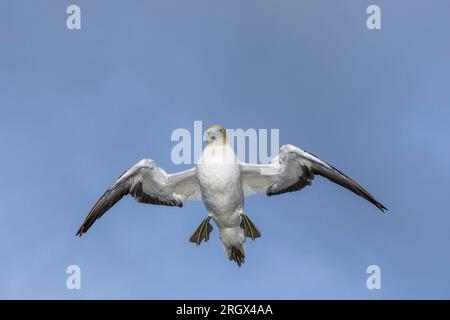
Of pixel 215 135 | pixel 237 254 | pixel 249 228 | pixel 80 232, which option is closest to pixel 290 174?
pixel 249 228

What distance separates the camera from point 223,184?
17.6 metres

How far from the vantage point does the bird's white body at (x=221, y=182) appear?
17562mm

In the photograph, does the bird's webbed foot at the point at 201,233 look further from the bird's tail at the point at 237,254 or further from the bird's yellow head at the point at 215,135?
the bird's yellow head at the point at 215,135

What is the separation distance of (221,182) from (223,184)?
91 mm

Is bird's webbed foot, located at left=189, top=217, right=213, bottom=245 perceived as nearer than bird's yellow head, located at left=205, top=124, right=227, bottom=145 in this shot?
No

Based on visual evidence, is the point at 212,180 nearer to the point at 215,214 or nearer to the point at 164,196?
the point at 215,214

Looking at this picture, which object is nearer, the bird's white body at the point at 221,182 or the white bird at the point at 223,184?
the bird's white body at the point at 221,182

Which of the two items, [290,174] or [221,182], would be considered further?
[290,174]

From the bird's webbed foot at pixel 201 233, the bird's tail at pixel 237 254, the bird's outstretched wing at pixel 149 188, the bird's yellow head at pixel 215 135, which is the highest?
the bird's yellow head at pixel 215 135

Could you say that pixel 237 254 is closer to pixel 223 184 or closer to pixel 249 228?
pixel 249 228

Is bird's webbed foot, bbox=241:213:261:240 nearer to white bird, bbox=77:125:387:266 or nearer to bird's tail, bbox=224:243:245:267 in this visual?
white bird, bbox=77:125:387:266

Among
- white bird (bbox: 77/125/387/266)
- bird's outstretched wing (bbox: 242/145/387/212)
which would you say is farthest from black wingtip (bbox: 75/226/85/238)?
bird's outstretched wing (bbox: 242/145/387/212)

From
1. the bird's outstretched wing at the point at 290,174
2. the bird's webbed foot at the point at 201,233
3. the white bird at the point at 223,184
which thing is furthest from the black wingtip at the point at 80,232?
the bird's outstretched wing at the point at 290,174

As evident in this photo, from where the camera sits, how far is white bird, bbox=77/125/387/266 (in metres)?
17.7
